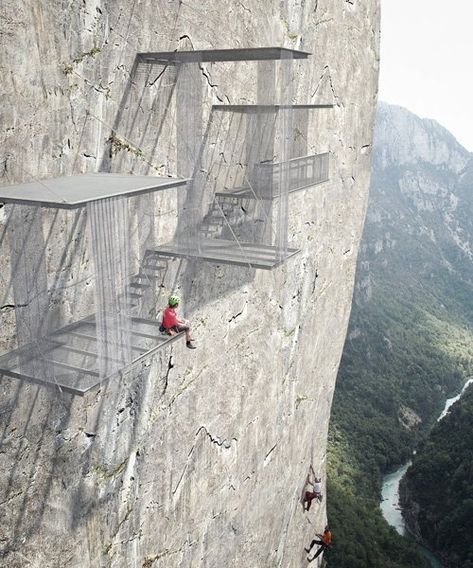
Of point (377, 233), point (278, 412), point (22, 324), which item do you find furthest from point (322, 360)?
point (377, 233)

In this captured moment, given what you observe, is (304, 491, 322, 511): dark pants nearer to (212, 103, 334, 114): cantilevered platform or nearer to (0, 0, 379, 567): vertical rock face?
(0, 0, 379, 567): vertical rock face

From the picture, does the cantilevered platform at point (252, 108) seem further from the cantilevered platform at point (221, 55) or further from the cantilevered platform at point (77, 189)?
the cantilevered platform at point (77, 189)

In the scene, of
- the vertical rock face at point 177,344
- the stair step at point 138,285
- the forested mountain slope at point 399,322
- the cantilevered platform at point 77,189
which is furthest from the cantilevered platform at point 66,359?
the forested mountain slope at point 399,322

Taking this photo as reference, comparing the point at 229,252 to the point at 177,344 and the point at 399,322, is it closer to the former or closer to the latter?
the point at 177,344

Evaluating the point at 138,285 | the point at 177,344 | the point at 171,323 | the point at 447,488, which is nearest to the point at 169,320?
the point at 171,323

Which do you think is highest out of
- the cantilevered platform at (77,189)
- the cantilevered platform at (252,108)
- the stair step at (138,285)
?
the cantilevered platform at (252,108)

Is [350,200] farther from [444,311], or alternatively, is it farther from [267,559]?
[444,311]

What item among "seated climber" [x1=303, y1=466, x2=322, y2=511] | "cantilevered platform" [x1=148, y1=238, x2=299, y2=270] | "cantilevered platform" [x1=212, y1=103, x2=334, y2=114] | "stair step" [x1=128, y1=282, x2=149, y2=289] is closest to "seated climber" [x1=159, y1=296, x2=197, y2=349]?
"stair step" [x1=128, y1=282, x2=149, y2=289]
